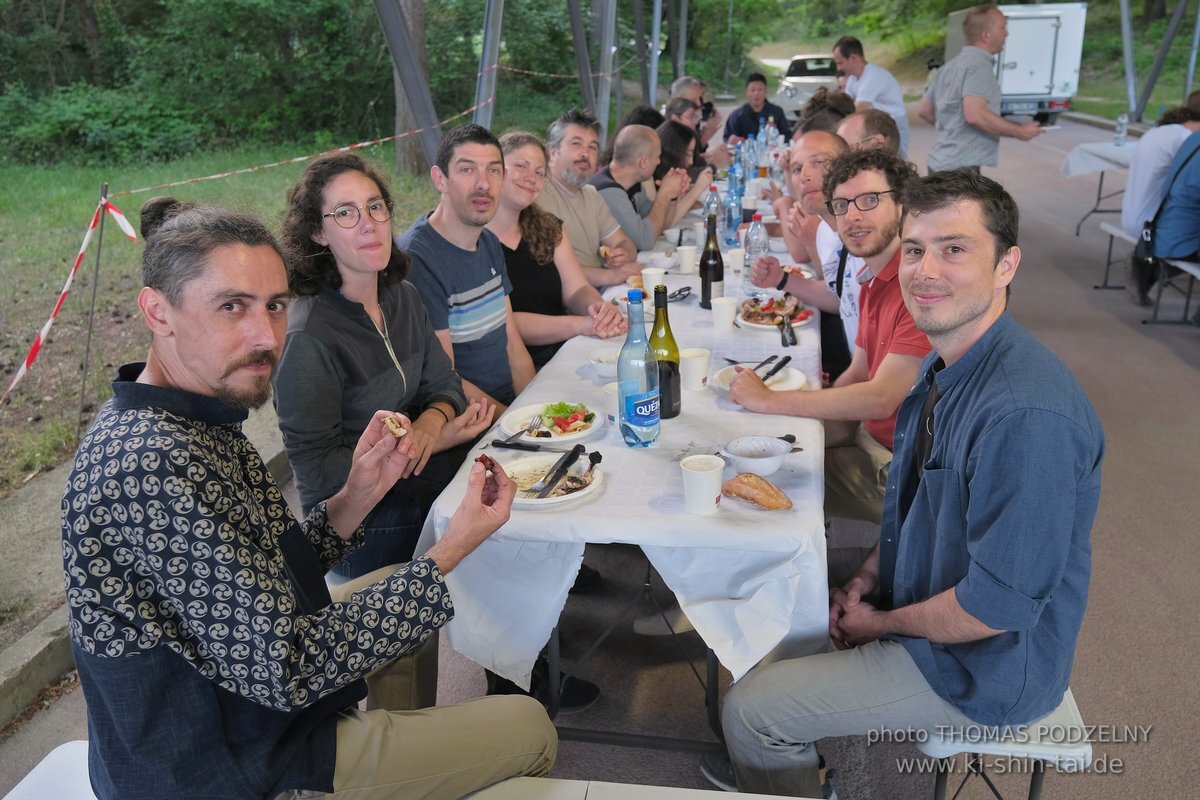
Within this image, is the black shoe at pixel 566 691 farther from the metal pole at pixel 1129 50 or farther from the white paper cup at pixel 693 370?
the metal pole at pixel 1129 50

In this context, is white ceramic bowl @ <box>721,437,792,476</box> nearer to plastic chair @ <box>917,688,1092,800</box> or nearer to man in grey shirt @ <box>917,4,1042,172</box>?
plastic chair @ <box>917,688,1092,800</box>

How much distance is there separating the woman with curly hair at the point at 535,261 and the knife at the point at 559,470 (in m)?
1.20

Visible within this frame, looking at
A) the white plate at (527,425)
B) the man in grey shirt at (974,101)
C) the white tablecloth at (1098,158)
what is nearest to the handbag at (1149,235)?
the man in grey shirt at (974,101)

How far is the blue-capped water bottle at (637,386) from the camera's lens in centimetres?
207

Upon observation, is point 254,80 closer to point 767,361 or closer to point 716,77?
point 767,361

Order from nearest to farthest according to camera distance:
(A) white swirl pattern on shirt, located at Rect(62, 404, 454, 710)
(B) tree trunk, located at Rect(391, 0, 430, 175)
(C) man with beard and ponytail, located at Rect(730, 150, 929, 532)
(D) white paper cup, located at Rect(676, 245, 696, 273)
→ 1. (A) white swirl pattern on shirt, located at Rect(62, 404, 454, 710)
2. (C) man with beard and ponytail, located at Rect(730, 150, 929, 532)
3. (D) white paper cup, located at Rect(676, 245, 696, 273)
4. (B) tree trunk, located at Rect(391, 0, 430, 175)

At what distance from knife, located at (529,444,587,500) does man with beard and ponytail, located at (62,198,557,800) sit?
216mm

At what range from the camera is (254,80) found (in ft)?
22.8

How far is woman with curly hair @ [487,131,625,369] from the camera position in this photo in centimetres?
336

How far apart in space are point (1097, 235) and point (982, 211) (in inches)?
303

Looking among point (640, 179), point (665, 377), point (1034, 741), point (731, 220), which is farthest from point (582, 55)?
point (1034, 741)

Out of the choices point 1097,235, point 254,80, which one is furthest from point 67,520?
point 1097,235

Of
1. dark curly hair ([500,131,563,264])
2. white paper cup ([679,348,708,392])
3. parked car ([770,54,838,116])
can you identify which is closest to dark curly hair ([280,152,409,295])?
white paper cup ([679,348,708,392])

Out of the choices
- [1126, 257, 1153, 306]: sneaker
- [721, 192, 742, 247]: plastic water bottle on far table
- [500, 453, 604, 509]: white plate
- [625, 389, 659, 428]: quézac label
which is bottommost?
[1126, 257, 1153, 306]: sneaker
